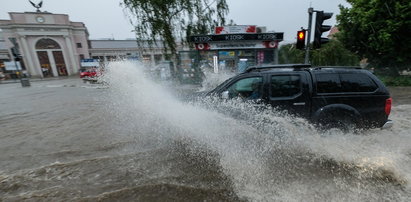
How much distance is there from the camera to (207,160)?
348 cm

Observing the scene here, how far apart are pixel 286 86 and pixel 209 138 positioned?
6.21 ft

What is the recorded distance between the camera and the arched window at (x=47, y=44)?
39.3 m

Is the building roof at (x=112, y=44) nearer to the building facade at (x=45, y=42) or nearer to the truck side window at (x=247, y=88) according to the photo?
the building facade at (x=45, y=42)

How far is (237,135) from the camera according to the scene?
11.9ft

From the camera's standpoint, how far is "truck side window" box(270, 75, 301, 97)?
3.66 m

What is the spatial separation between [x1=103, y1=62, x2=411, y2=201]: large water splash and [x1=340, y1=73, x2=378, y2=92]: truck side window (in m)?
0.93

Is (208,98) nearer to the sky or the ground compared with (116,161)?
nearer to the sky

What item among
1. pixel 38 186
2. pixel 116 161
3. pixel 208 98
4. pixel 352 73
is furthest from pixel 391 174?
pixel 38 186

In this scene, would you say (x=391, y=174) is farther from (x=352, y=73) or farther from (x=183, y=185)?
(x=183, y=185)

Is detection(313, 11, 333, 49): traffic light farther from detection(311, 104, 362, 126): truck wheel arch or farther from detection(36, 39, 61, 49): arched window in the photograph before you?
detection(36, 39, 61, 49): arched window

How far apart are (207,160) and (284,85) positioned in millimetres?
2137

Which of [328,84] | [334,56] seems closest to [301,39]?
[328,84]

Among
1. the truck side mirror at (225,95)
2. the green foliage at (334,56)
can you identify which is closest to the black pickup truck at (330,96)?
the truck side mirror at (225,95)

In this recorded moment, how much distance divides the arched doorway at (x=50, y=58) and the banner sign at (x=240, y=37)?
44632 mm
